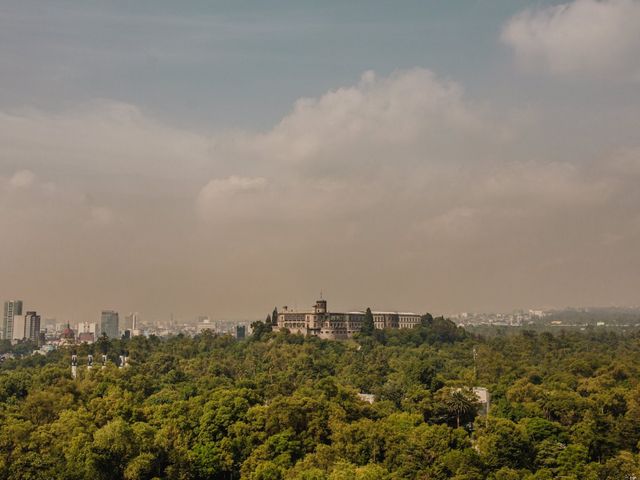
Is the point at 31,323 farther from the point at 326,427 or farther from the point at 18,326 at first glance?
the point at 326,427

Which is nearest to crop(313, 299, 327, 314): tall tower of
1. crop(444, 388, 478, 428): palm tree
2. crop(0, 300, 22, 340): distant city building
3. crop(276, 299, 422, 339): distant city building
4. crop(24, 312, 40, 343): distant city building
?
crop(276, 299, 422, 339): distant city building

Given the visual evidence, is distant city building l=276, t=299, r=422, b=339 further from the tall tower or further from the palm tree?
the palm tree

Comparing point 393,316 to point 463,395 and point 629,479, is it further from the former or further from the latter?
point 629,479

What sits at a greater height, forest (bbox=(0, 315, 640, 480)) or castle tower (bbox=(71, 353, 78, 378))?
castle tower (bbox=(71, 353, 78, 378))

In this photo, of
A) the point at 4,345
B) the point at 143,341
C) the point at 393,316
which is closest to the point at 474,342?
the point at 393,316

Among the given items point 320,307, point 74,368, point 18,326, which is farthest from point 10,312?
point 74,368

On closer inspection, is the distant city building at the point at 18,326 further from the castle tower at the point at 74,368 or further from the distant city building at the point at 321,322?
the castle tower at the point at 74,368

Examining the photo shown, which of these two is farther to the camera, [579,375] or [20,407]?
[579,375]

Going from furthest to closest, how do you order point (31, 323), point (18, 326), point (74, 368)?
point (18, 326) < point (31, 323) < point (74, 368)
